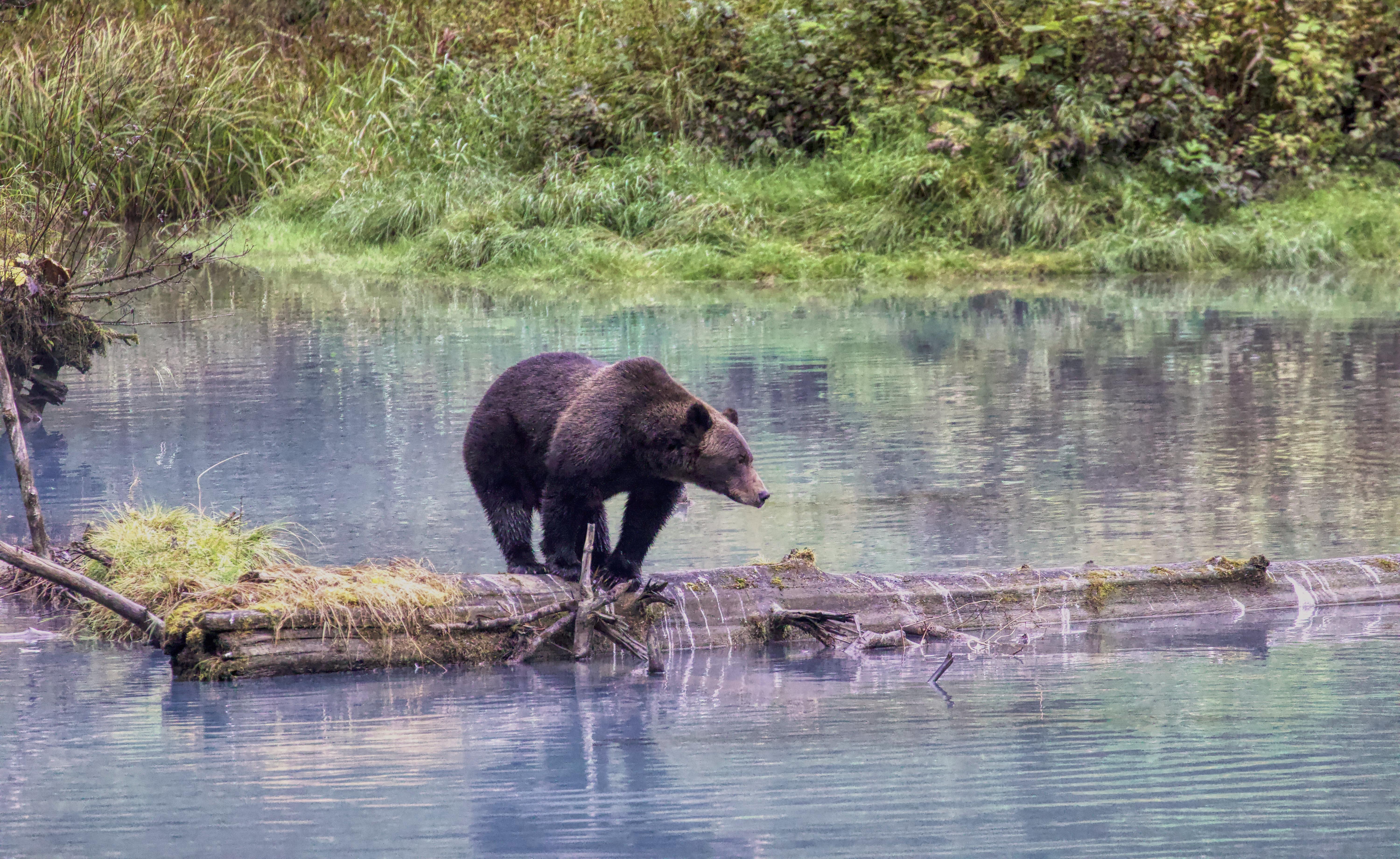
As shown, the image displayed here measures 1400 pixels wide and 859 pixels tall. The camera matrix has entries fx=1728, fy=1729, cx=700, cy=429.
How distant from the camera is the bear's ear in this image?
6.33m

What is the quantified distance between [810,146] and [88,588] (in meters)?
17.1

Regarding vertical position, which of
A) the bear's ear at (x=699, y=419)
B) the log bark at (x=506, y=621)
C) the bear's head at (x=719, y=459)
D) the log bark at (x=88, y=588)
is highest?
the bear's ear at (x=699, y=419)

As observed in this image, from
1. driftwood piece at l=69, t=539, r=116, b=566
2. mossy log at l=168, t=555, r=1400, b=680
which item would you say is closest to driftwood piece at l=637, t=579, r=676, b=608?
mossy log at l=168, t=555, r=1400, b=680

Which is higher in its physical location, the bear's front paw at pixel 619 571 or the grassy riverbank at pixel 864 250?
the grassy riverbank at pixel 864 250

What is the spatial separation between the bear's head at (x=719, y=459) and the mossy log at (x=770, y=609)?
30cm

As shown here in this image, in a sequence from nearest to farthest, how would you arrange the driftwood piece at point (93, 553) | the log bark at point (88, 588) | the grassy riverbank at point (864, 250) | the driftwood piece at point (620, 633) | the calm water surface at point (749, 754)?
the calm water surface at point (749, 754) < the log bark at point (88, 588) < the driftwood piece at point (620, 633) < the driftwood piece at point (93, 553) < the grassy riverbank at point (864, 250)

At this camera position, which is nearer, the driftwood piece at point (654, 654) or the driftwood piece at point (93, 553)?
the driftwood piece at point (654, 654)

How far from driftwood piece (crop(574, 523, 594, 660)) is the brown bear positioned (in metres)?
0.31

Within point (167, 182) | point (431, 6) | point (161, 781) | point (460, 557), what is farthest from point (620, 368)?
point (431, 6)

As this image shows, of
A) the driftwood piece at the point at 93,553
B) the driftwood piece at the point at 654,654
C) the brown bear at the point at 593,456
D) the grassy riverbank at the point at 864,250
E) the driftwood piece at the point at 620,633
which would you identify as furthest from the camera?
the grassy riverbank at the point at 864,250

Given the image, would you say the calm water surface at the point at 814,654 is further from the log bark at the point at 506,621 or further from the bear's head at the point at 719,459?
the bear's head at the point at 719,459

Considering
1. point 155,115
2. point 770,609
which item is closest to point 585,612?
point 770,609

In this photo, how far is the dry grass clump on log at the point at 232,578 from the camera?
19.4ft

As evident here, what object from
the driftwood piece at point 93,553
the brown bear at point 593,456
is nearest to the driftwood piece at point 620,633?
the brown bear at point 593,456
